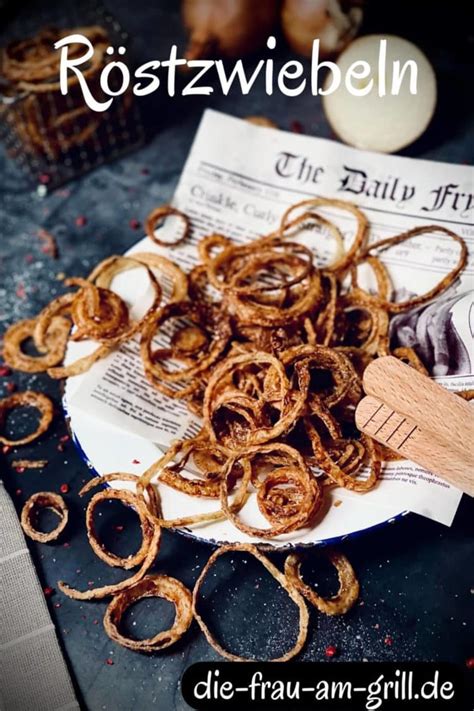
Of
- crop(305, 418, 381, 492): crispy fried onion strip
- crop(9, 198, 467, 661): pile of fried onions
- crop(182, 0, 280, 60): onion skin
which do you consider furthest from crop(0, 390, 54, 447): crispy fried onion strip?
A: crop(182, 0, 280, 60): onion skin

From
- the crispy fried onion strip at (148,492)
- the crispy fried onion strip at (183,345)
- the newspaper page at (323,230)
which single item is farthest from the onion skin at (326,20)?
the crispy fried onion strip at (148,492)

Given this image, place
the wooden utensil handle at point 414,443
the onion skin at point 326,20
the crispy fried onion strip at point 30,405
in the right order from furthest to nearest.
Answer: the onion skin at point 326,20 → the crispy fried onion strip at point 30,405 → the wooden utensil handle at point 414,443

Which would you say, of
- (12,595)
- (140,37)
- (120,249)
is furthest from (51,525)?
(140,37)

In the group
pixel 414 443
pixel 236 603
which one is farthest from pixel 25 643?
pixel 414 443

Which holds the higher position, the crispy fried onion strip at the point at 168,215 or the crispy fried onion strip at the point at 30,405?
the crispy fried onion strip at the point at 168,215

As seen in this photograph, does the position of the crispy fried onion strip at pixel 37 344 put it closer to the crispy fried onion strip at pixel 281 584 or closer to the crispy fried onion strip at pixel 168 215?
the crispy fried onion strip at pixel 168 215

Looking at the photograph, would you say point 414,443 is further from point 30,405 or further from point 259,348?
point 30,405

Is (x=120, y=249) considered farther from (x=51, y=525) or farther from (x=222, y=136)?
(x=51, y=525)

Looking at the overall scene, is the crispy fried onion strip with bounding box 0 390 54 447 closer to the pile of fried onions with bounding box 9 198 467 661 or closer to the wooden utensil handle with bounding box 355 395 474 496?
the pile of fried onions with bounding box 9 198 467 661
